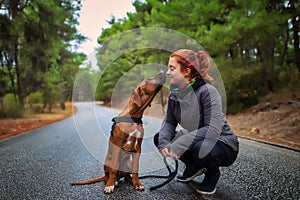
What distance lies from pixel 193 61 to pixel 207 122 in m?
0.54

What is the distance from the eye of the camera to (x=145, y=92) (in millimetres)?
2201

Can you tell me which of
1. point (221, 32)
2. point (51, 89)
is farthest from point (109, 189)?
point (51, 89)

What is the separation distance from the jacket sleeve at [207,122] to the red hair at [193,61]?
0.16m

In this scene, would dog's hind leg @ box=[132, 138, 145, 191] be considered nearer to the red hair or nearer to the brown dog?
the brown dog

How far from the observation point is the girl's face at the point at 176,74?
215 cm

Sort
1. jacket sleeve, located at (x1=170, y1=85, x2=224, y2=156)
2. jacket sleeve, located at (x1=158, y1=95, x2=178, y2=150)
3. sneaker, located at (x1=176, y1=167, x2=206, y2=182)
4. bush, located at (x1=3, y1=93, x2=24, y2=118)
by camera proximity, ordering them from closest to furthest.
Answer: jacket sleeve, located at (x1=170, y1=85, x2=224, y2=156) < jacket sleeve, located at (x1=158, y1=95, x2=178, y2=150) < sneaker, located at (x1=176, y1=167, x2=206, y2=182) < bush, located at (x1=3, y1=93, x2=24, y2=118)

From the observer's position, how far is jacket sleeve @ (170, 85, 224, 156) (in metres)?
2.07

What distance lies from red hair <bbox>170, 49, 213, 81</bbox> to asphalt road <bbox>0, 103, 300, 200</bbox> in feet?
3.10

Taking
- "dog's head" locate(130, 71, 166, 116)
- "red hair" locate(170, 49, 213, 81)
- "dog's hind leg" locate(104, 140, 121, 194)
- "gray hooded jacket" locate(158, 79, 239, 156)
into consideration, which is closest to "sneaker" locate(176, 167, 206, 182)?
"gray hooded jacket" locate(158, 79, 239, 156)

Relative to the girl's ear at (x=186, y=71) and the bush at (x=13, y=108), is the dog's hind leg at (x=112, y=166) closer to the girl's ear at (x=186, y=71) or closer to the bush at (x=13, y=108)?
the girl's ear at (x=186, y=71)

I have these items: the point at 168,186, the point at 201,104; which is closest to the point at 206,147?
the point at 201,104

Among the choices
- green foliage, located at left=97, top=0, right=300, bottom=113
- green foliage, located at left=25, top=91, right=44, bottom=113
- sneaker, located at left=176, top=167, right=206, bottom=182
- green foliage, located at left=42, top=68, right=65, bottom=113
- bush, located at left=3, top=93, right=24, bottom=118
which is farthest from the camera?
green foliage, located at left=42, top=68, right=65, bottom=113

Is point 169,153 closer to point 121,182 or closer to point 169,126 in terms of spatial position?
point 169,126

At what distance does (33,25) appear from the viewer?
890 cm
